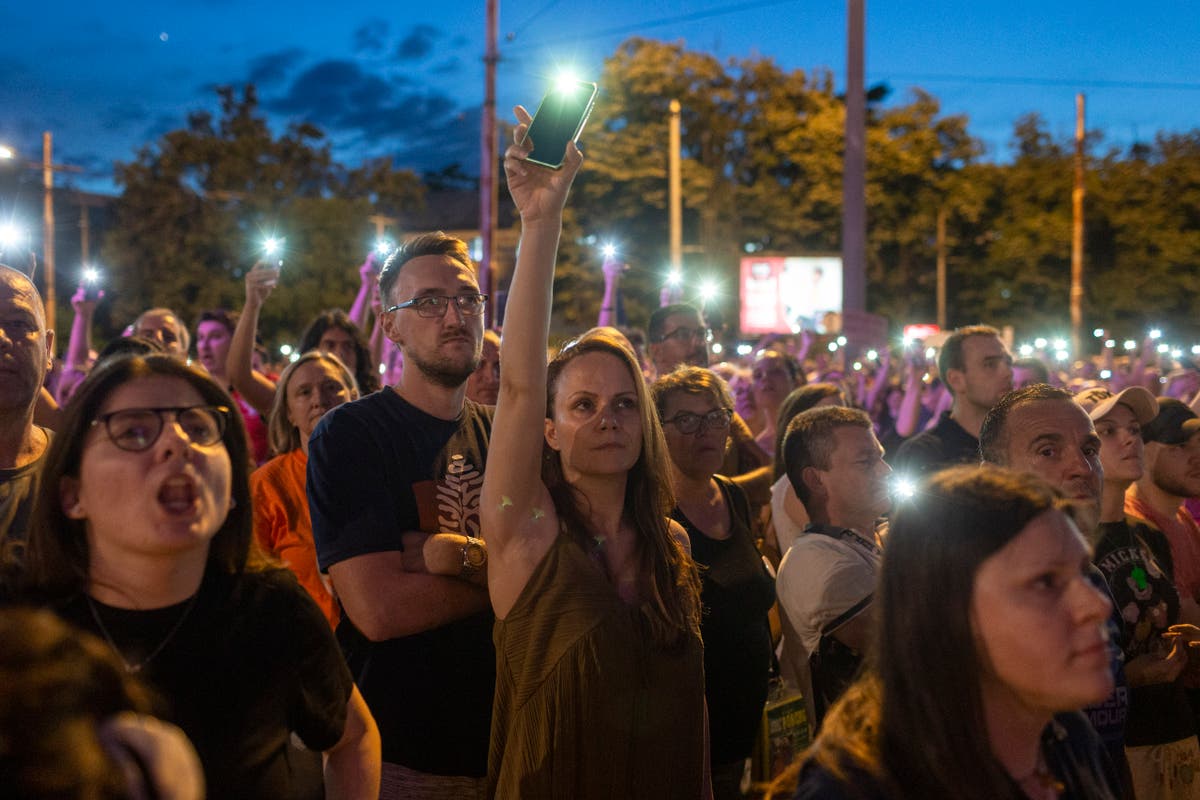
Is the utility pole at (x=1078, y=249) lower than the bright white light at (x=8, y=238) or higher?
higher

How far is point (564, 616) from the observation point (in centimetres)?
265

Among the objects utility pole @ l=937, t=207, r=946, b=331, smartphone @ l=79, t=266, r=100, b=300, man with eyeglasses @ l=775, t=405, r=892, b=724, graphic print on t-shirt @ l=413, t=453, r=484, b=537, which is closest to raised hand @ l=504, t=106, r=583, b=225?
graphic print on t-shirt @ l=413, t=453, r=484, b=537

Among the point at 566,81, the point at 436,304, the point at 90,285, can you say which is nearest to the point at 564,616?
the point at 436,304

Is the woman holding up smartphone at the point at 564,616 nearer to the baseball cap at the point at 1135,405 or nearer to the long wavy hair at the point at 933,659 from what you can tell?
the long wavy hair at the point at 933,659

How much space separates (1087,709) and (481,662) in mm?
1665

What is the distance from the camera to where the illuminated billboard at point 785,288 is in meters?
31.8

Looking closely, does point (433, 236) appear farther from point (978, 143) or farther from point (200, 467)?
point (978, 143)

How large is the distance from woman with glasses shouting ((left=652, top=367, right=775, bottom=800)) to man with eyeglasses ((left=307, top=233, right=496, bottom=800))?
719 mm

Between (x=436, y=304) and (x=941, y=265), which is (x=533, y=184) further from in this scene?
(x=941, y=265)

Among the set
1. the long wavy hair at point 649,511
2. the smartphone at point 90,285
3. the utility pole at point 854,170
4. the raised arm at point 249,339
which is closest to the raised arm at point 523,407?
the long wavy hair at point 649,511

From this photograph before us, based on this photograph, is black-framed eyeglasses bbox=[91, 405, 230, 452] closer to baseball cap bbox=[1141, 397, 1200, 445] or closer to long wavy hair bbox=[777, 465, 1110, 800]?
long wavy hair bbox=[777, 465, 1110, 800]

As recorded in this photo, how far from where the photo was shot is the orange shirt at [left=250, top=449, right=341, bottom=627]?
4.21 meters

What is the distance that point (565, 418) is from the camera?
3.00 m

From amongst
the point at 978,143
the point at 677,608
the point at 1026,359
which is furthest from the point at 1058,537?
the point at 978,143
